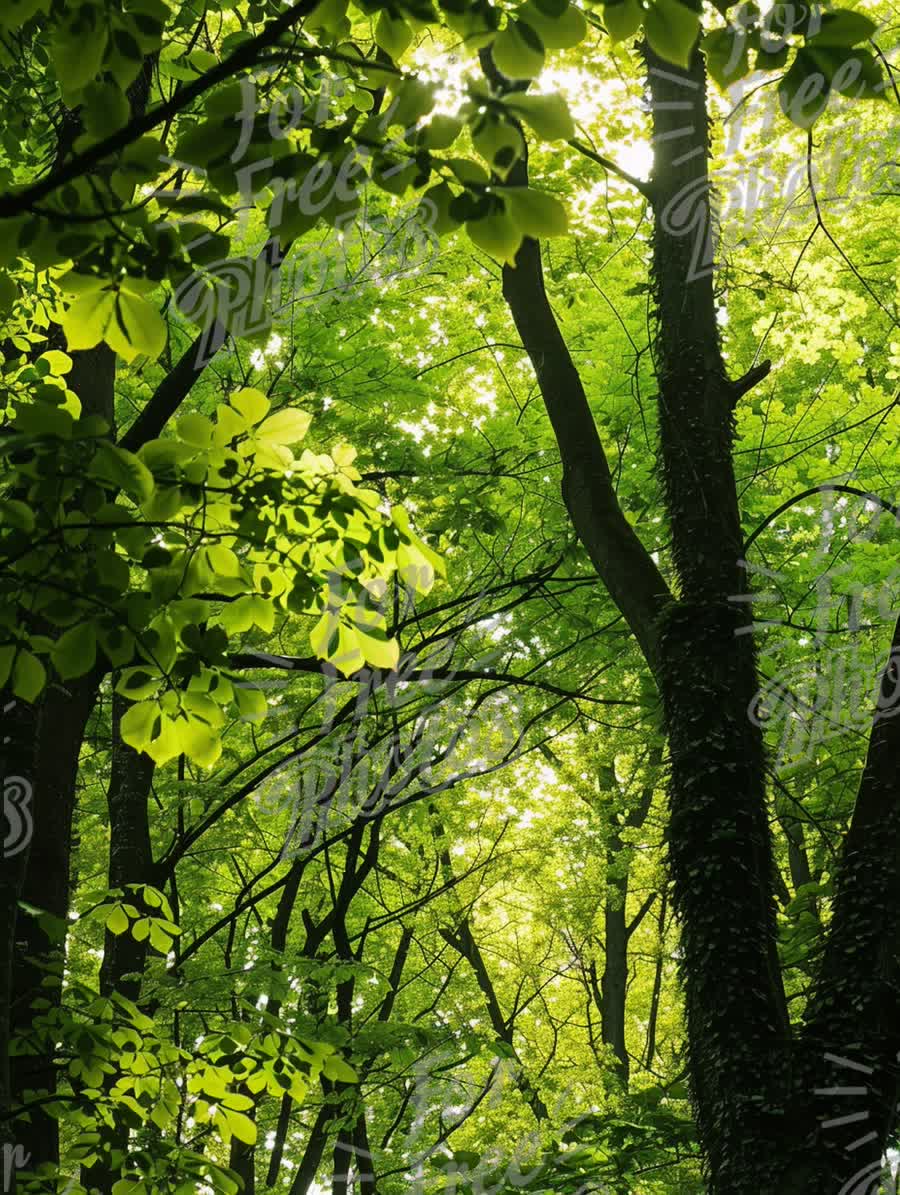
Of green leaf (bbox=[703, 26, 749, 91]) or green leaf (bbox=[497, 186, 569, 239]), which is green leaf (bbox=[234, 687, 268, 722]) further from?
green leaf (bbox=[703, 26, 749, 91])

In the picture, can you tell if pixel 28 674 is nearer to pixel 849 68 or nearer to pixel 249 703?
pixel 249 703

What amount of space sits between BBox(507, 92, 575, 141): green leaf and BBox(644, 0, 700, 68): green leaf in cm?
17

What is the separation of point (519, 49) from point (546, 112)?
0.12 metres

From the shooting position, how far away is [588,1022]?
59.4 ft

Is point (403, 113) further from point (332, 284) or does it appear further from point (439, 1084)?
point (439, 1084)

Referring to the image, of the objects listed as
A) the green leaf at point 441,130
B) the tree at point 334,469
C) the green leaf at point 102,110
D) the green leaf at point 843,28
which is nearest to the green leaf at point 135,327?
the tree at point 334,469

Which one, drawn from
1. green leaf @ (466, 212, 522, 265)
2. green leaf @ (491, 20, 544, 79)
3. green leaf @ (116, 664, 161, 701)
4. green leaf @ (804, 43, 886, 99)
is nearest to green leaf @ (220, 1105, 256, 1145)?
green leaf @ (116, 664, 161, 701)

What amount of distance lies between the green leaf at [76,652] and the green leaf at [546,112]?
3.96ft

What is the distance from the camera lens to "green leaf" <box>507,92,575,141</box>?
1374 millimetres

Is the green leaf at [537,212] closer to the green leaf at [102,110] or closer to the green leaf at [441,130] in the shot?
the green leaf at [441,130]

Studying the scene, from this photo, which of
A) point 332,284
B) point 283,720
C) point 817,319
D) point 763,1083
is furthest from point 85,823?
point 763,1083

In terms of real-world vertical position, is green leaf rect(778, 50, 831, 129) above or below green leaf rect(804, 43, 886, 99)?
above

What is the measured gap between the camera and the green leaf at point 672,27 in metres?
1.43

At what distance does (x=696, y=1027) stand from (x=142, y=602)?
2.42m
